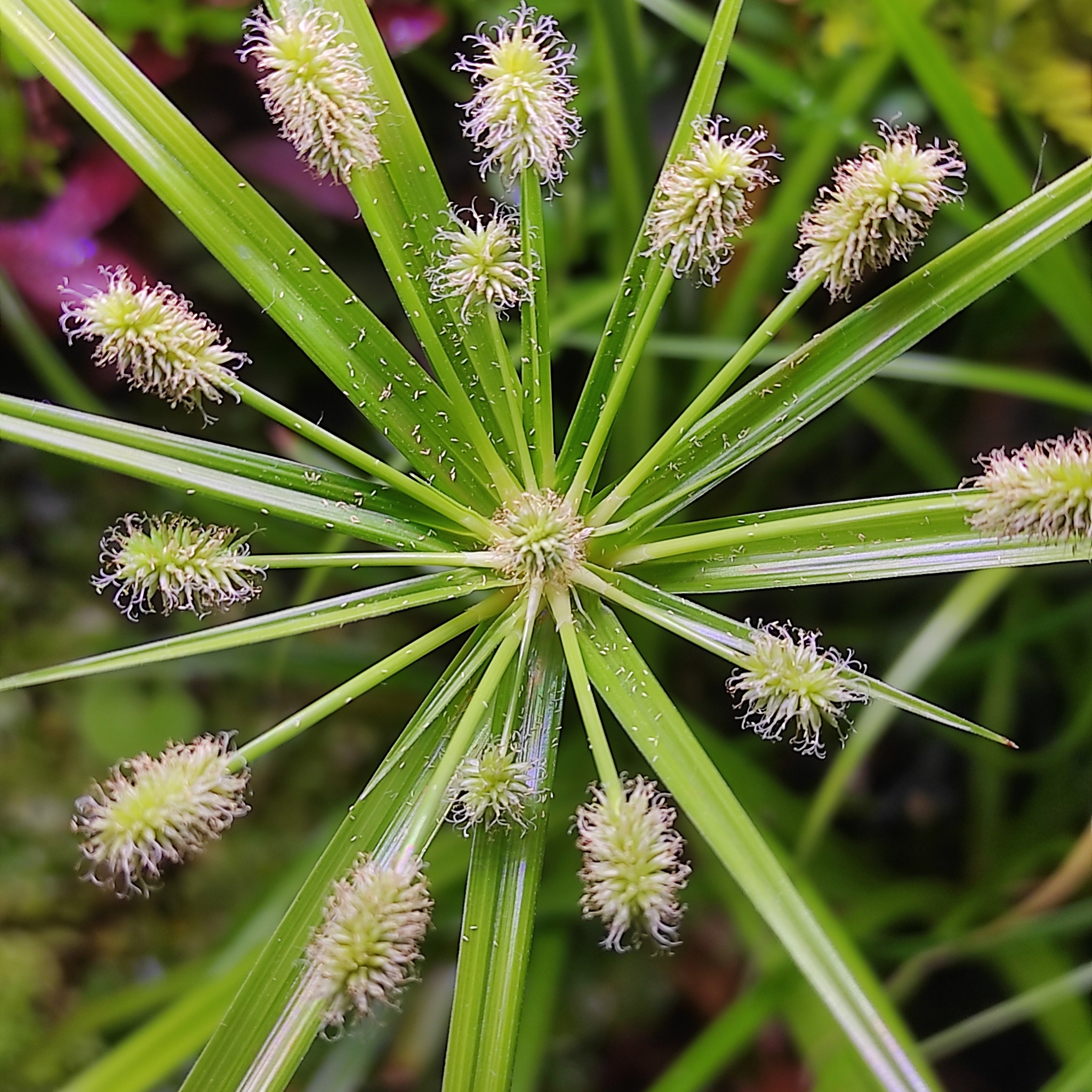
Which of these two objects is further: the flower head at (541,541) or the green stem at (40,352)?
the green stem at (40,352)

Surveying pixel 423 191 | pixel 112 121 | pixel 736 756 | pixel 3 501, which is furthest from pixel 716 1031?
pixel 3 501

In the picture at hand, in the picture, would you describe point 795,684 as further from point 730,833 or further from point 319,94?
point 319,94

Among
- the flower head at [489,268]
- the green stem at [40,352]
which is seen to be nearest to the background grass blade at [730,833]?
the flower head at [489,268]

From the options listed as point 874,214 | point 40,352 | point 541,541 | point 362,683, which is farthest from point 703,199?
point 40,352

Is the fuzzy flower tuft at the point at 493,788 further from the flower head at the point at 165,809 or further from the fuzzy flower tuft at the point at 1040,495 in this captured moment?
the fuzzy flower tuft at the point at 1040,495

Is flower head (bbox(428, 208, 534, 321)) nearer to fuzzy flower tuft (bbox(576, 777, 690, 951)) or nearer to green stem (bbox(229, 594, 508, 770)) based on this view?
green stem (bbox(229, 594, 508, 770))

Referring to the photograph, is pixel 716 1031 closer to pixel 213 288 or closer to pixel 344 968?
pixel 344 968
